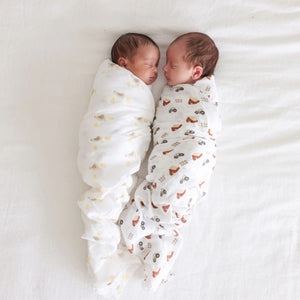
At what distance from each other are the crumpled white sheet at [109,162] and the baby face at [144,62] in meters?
0.04

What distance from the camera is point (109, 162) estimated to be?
1166 millimetres

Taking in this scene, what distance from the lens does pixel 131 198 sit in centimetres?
124

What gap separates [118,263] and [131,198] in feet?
0.71

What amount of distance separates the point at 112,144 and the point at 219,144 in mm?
405

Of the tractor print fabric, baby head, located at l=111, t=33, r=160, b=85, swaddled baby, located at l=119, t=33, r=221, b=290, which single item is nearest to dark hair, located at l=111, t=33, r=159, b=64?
baby head, located at l=111, t=33, r=160, b=85

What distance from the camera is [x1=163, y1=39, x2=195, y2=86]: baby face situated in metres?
1.27

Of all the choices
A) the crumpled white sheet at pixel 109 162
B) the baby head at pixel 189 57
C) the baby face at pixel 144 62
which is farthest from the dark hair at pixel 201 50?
the crumpled white sheet at pixel 109 162

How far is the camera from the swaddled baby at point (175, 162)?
1.15m

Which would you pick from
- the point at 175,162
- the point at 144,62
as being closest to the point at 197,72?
the point at 144,62

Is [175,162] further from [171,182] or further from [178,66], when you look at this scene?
[178,66]

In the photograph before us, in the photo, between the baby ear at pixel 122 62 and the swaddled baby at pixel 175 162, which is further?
the baby ear at pixel 122 62

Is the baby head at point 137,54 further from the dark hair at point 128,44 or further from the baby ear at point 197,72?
the baby ear at point 197,72

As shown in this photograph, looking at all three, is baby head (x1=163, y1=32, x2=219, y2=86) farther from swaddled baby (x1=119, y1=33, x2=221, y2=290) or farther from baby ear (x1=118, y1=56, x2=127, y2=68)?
baby ear (x1=118, y1=56, x2=127, y2=68)

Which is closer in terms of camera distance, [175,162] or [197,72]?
[175,162]
